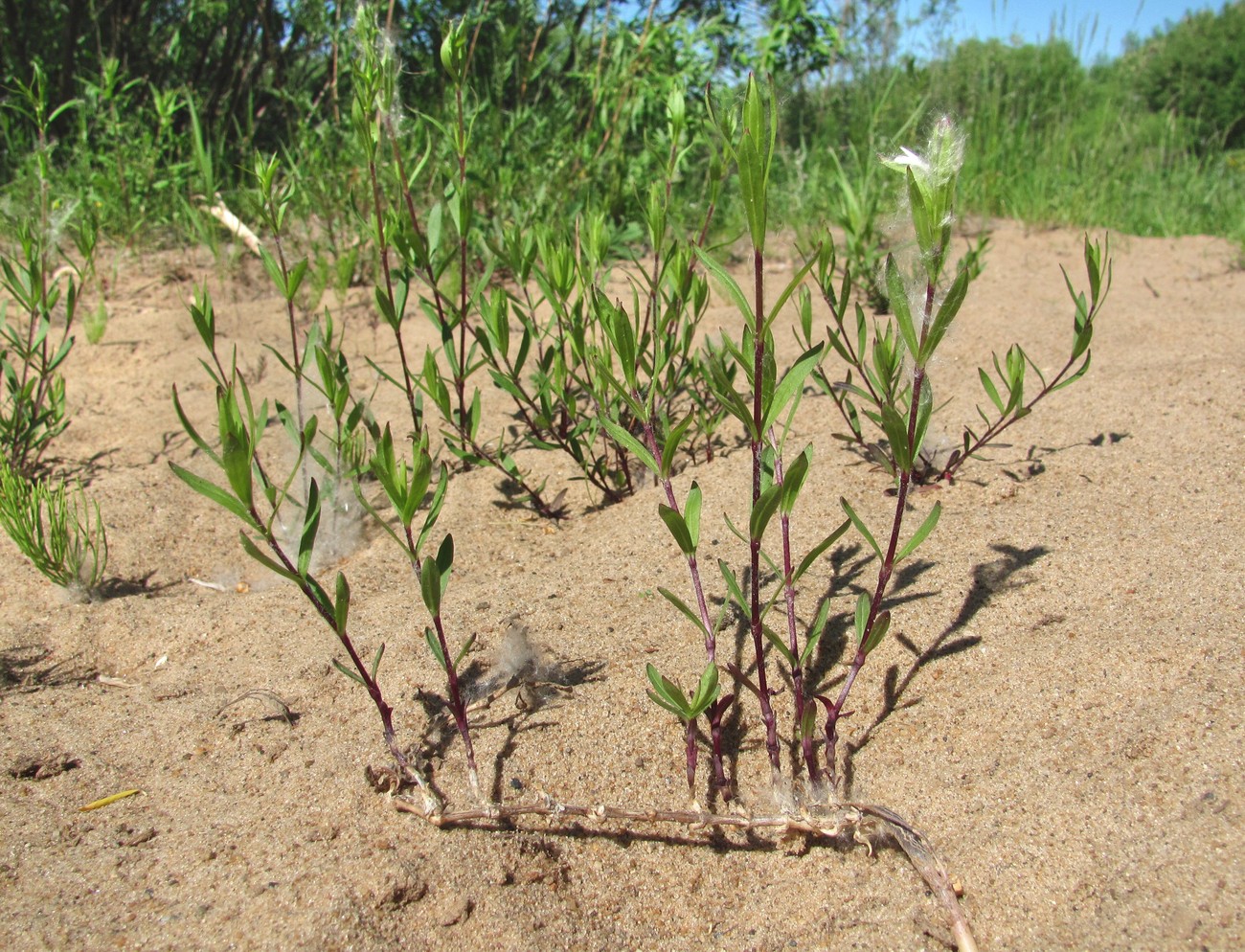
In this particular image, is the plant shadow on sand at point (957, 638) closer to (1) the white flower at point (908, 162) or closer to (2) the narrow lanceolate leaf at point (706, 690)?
(2) the narrow lanceolate leaf at point (706, 690)

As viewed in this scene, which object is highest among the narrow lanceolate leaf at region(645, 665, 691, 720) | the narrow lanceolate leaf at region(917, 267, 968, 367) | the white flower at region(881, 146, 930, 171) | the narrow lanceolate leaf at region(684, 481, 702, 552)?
the white flower at region(881, 146, 930, 171)

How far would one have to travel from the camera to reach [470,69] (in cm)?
493

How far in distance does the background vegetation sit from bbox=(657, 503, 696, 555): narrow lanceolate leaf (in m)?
2.23

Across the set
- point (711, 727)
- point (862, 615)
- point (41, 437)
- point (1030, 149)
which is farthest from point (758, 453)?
point (1030, 149)

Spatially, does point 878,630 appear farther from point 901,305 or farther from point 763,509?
point 901,305

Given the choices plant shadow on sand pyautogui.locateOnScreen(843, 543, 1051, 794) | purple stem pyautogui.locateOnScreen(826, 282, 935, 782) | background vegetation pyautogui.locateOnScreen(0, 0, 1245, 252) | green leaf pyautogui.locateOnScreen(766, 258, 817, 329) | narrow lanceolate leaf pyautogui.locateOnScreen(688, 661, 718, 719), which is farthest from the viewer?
background vegetation pyautogui.locateOnScreen(0, 0, 1245, 252)

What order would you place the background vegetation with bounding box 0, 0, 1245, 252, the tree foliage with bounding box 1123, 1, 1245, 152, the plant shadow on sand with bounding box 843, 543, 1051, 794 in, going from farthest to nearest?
the tree foliage with bounding box 1123, 1, 1245, 152 → the background vegetation with bounding box 0, 0, 1245, 252 → the plant shadow on sand with bounding box 843, 543, 1051, 794

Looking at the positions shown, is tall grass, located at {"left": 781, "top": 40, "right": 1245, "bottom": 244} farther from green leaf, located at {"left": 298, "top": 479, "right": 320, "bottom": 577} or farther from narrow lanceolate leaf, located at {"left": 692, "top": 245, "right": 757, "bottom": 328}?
green leaf, located at {"left": 298, "top": 479, "right": 320, "bottom": 577}

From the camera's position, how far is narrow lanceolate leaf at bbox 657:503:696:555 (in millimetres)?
1203

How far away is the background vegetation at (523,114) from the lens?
3.89 metres

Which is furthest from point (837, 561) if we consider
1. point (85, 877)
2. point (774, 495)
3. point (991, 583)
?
point (85, 877)

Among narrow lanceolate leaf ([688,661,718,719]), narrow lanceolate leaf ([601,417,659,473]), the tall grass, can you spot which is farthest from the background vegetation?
narrow lanceolate leaf ([688,661,718,719])

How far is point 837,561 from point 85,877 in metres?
1.37

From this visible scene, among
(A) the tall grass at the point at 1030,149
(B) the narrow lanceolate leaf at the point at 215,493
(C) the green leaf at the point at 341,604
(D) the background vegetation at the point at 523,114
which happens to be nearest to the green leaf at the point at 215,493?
(B) the narrow lanceolate leaf at the point at 215,493
